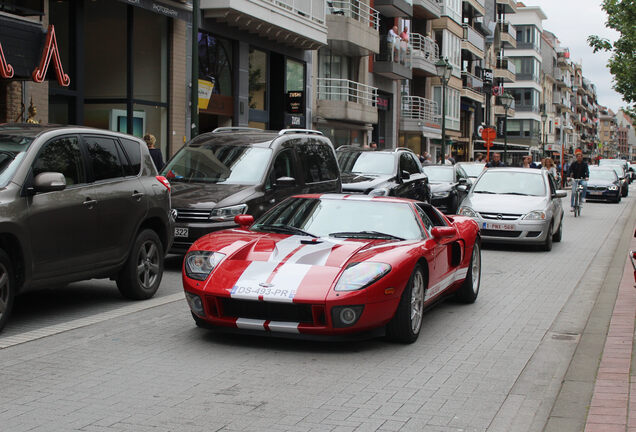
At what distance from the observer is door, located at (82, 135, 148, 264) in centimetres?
839

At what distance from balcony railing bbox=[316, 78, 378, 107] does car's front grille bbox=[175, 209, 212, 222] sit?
22.4 meters

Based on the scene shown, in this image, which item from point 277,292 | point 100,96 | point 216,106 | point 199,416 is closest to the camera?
point 199,416

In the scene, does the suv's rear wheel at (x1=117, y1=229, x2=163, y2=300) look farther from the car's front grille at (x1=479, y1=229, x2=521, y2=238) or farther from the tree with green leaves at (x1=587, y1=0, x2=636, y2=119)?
the tree with green leaves at (x1=587, y1=0, x2=636, y2=119)

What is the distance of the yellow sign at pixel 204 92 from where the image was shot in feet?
75.1

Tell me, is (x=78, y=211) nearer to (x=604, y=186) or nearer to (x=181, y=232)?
(x=181, y=232)

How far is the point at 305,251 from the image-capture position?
23.2 feet

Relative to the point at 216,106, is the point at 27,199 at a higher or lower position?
lower

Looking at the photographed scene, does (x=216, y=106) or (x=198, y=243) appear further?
(x=216, y=106)

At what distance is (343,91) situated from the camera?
114ft

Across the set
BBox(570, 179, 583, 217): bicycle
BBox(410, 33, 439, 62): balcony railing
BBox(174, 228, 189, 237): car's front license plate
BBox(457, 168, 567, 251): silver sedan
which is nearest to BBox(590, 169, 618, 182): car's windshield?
BBox(570, 179, 583, 217): bicycle

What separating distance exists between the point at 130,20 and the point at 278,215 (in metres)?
14.5

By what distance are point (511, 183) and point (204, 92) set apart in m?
9.76

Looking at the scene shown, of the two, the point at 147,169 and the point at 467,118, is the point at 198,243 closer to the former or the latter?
the point at 147,169

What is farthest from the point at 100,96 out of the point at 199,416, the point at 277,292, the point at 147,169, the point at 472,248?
the point at 199,416
